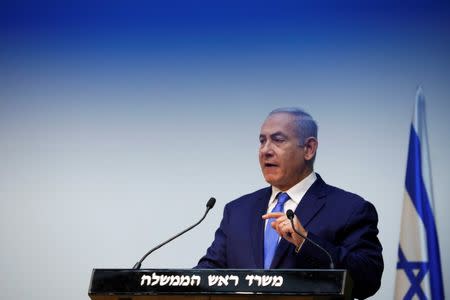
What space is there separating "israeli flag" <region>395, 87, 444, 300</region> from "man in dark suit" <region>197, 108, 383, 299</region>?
2.88 feet

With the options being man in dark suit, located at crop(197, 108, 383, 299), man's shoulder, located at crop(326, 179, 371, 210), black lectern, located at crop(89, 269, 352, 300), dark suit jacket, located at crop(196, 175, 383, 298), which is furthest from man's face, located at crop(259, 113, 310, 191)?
black lectern, located at crop(89, 269, 352, 300)

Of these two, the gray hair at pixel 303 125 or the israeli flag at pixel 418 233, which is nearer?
the gray hair at pixel 303 125

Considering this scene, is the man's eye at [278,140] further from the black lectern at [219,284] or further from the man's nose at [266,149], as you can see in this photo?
the black lectern at [219,284]

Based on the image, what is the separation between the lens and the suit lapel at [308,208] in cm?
379

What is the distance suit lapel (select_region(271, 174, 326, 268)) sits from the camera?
3.79 metres

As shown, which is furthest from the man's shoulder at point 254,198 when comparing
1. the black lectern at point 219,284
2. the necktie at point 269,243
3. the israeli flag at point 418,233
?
the black lectern at point 219,284

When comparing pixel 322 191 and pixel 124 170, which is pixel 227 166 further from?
pixel 322 191

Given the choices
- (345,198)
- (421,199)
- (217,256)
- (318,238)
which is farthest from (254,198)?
(421,199)

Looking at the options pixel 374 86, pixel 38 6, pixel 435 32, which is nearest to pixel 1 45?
pixel 38 6

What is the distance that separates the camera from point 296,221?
A: 3.31 m

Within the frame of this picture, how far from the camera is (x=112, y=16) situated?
562 centimetres

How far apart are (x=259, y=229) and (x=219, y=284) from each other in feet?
3.48

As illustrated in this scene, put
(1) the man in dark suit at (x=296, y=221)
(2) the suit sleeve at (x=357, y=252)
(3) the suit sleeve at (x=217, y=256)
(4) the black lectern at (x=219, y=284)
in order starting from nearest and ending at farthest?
(4) the black lectern at (x=219, y=284), (2) the suit sleeve at (x=357, y=252), (1) the man in dark suit at (x=296, y=221), (3) the suit sleeve at (x=217, y=256)

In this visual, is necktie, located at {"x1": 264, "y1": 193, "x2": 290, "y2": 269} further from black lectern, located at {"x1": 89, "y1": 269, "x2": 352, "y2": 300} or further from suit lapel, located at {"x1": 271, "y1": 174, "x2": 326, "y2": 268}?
black lectern, located at {"x1": 89, "y1": 269, "x2": 352, "y2": 300}
